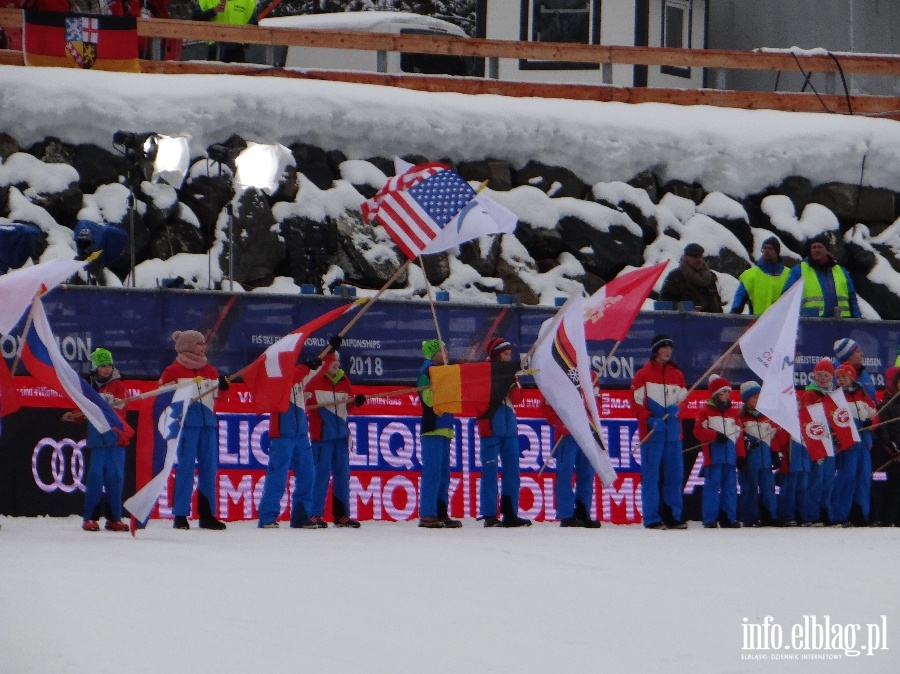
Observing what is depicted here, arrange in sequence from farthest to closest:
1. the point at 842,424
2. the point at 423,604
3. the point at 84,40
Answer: the point at 84,40, the point at 842,424, the point at 423,604

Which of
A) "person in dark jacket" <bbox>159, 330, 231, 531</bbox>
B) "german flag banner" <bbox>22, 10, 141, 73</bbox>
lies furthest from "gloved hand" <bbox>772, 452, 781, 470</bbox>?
"german flag banner" <bbox>22, 10, 141, 73</bbox>

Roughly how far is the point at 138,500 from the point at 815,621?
5532mm

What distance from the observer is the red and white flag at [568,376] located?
14.6 meters

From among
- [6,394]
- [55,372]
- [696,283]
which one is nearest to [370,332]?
[55,372]

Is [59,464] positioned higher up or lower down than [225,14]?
lower down

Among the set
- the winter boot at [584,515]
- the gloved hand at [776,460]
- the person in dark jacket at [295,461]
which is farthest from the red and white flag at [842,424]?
the person in dark jacket at [295,461]

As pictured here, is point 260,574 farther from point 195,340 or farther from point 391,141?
point 391,141

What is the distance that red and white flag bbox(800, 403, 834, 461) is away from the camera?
16.5 metres

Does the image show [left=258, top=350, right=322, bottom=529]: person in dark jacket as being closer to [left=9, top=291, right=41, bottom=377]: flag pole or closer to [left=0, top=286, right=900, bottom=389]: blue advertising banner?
[left=0, top=286, right=900, bottom=389]: blue advertising banner

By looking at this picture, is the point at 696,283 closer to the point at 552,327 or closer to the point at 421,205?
the point at 552,327

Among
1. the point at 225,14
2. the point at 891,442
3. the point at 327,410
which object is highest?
the point at 225,14

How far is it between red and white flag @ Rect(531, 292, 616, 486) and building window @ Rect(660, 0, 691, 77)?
14.2 meters

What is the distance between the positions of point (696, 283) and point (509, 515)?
16.6 feet

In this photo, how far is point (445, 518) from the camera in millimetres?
15133
